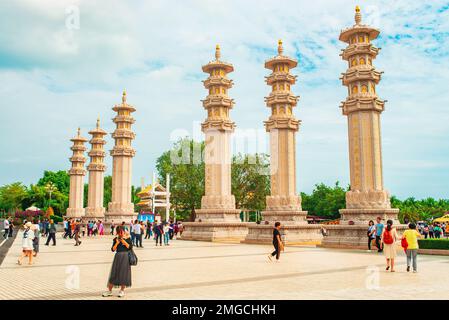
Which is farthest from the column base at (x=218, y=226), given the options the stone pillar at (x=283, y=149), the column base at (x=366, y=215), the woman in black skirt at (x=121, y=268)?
the woman in black skirt at (x=121, y=268)

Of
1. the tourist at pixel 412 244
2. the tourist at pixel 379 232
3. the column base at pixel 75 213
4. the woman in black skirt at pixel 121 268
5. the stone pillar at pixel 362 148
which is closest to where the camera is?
the woman in black skirt at pixel 121 268

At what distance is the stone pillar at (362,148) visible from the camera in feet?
79.8

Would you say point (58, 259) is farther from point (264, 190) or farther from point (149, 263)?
point (264, 190)

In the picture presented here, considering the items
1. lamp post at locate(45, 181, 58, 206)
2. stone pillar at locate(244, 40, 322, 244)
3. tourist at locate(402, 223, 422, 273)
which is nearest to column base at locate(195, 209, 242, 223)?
stone pillar at locate(244, 40, 322, 244)

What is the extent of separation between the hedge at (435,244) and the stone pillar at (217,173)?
52.6 feet

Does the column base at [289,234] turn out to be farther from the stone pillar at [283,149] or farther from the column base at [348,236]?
the column base at [348,236]

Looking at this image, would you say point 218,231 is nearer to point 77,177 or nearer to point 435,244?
point 435,244

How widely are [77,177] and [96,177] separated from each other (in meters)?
6.23

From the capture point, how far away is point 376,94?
25703 millimetres

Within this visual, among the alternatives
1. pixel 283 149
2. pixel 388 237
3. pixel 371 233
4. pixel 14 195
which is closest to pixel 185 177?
pixel 283 149

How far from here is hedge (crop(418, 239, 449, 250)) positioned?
1989cm

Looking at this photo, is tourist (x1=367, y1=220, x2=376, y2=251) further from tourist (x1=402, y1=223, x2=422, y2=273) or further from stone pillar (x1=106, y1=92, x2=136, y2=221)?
stone pillar (x1=106, y1=92, x2=136, y2=221)
